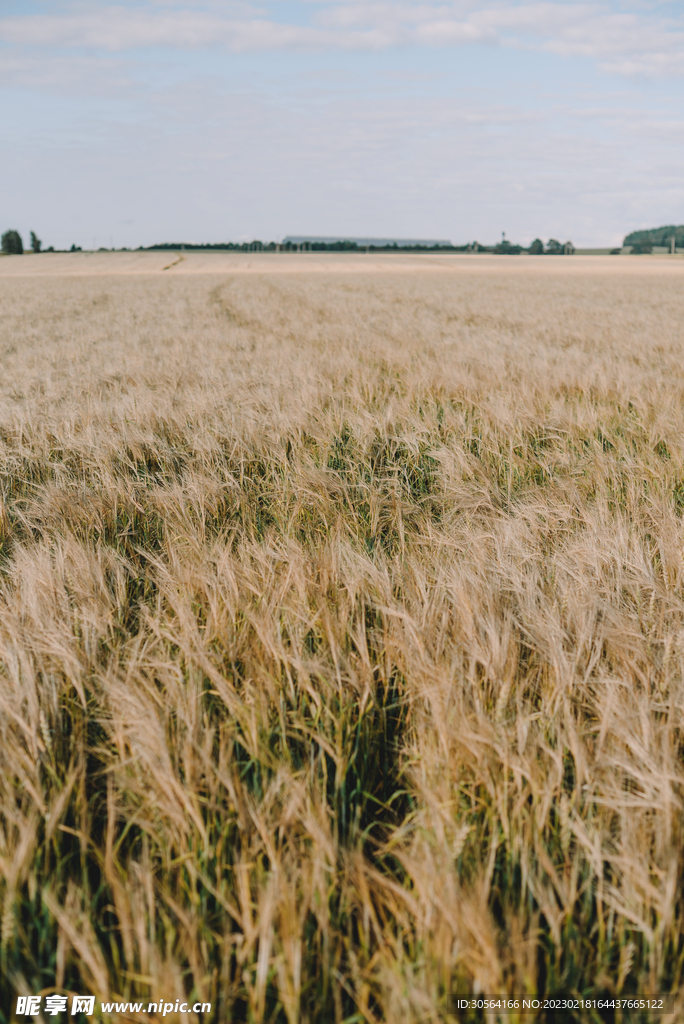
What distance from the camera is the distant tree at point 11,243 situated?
290 feet

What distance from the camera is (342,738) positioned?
3.81 feet

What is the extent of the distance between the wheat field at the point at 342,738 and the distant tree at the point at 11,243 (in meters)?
104

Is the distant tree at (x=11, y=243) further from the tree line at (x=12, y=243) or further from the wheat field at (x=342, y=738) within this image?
the wheat field at (x=342, y=738)

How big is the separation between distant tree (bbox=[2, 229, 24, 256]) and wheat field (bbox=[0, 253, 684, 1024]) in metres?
104

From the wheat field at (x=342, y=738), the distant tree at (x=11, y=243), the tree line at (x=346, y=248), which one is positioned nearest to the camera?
the wheat field at (x=342, y=738)

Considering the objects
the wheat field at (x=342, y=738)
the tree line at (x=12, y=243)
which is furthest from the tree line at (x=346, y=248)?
the wheat field at (x=342, y=738)

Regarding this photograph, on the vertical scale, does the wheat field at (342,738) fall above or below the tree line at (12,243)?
below

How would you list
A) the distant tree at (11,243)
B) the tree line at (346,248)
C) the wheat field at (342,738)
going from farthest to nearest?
the tree line at (346,248), the distant tree at (11,243), the wheat field at (342,738)

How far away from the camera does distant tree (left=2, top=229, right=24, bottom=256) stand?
88250 millimetres

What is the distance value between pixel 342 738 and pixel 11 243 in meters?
106

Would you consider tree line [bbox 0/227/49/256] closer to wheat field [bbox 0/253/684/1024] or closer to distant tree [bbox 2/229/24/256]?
distant tree [bbox 2/229/24/256]

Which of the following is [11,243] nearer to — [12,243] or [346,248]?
[12,243]

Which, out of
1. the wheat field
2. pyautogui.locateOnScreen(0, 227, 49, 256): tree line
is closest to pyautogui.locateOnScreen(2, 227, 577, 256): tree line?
pyautogui.locateOnScreen(0, 227, 49, 256): tree line

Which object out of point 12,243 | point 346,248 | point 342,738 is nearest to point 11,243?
point 12,243
